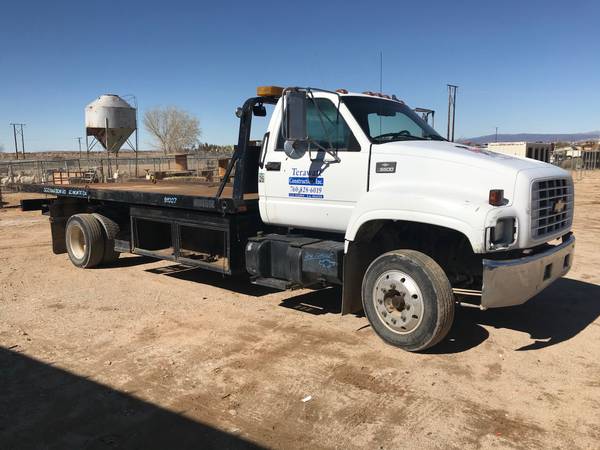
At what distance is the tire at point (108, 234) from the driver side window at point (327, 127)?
14.8 ft

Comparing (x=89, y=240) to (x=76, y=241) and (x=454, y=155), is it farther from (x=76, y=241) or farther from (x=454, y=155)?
(x=454, y=155)

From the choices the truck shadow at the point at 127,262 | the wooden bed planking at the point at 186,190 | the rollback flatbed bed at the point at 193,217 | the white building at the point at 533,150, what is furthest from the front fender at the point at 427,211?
the white building at the point at 533,150

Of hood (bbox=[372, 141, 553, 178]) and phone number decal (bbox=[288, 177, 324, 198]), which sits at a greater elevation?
hood (bbox=[372, 141, 553, 178])

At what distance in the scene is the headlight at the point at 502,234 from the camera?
A: 4.23 metres

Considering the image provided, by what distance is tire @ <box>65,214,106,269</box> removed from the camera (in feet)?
27.6

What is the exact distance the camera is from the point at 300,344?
5184 millimetres

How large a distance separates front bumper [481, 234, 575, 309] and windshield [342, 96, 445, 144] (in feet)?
5.84

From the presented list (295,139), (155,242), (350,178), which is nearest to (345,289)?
(350,178)

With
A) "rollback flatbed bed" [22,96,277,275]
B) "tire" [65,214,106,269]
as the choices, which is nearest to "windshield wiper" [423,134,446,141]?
"rollback flatbed bed" [22,96,277,275]

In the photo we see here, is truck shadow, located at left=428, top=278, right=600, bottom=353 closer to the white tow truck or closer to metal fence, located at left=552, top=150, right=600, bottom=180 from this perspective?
the white tow truck

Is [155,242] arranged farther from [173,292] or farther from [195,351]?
[195,351]

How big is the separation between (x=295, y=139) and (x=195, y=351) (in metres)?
2.29

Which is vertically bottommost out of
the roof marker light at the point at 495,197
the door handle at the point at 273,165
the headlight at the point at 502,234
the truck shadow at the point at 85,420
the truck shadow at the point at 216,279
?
the truck shadow at the point at 85,420

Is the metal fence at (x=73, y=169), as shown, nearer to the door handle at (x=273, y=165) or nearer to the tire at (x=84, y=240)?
the tire at (x=84, y=240)
